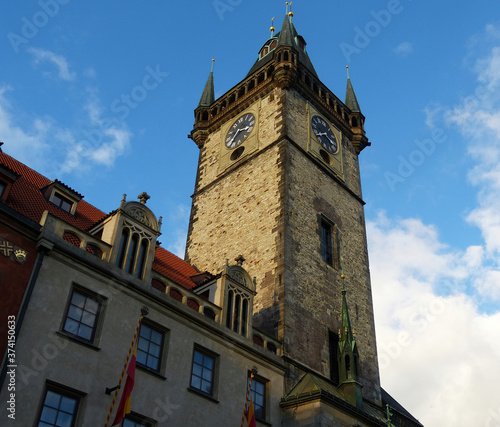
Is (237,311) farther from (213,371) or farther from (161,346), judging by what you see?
(161,346)

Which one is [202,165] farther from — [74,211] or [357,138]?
[74,211]

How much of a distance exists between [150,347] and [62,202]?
5651 millimetres

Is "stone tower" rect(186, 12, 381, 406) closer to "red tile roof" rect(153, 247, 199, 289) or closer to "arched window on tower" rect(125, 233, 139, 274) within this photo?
"red tile roof" rect(153, 247, 199, 289)

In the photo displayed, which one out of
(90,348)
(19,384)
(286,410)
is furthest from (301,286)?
(19,384)

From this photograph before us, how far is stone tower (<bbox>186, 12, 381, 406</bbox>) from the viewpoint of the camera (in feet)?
65.6

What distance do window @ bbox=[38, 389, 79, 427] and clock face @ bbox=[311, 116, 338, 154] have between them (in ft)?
61.0

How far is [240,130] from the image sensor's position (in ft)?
93.1

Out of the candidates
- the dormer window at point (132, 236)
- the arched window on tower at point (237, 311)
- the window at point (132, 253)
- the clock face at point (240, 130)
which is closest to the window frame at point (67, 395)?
the dormer window at point (132, 236)

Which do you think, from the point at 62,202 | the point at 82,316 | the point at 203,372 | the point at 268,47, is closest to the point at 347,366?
the point at 203,372

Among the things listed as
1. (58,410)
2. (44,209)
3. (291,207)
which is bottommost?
(58,410)

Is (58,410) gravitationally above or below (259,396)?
below

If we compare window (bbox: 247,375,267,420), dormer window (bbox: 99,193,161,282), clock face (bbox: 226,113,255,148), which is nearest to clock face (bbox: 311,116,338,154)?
clock face (bbox: 226,113,255,148)

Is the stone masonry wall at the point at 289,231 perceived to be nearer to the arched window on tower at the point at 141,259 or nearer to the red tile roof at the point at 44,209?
the red tile roof at the point at 44,209

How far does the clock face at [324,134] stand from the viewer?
90.9ft
